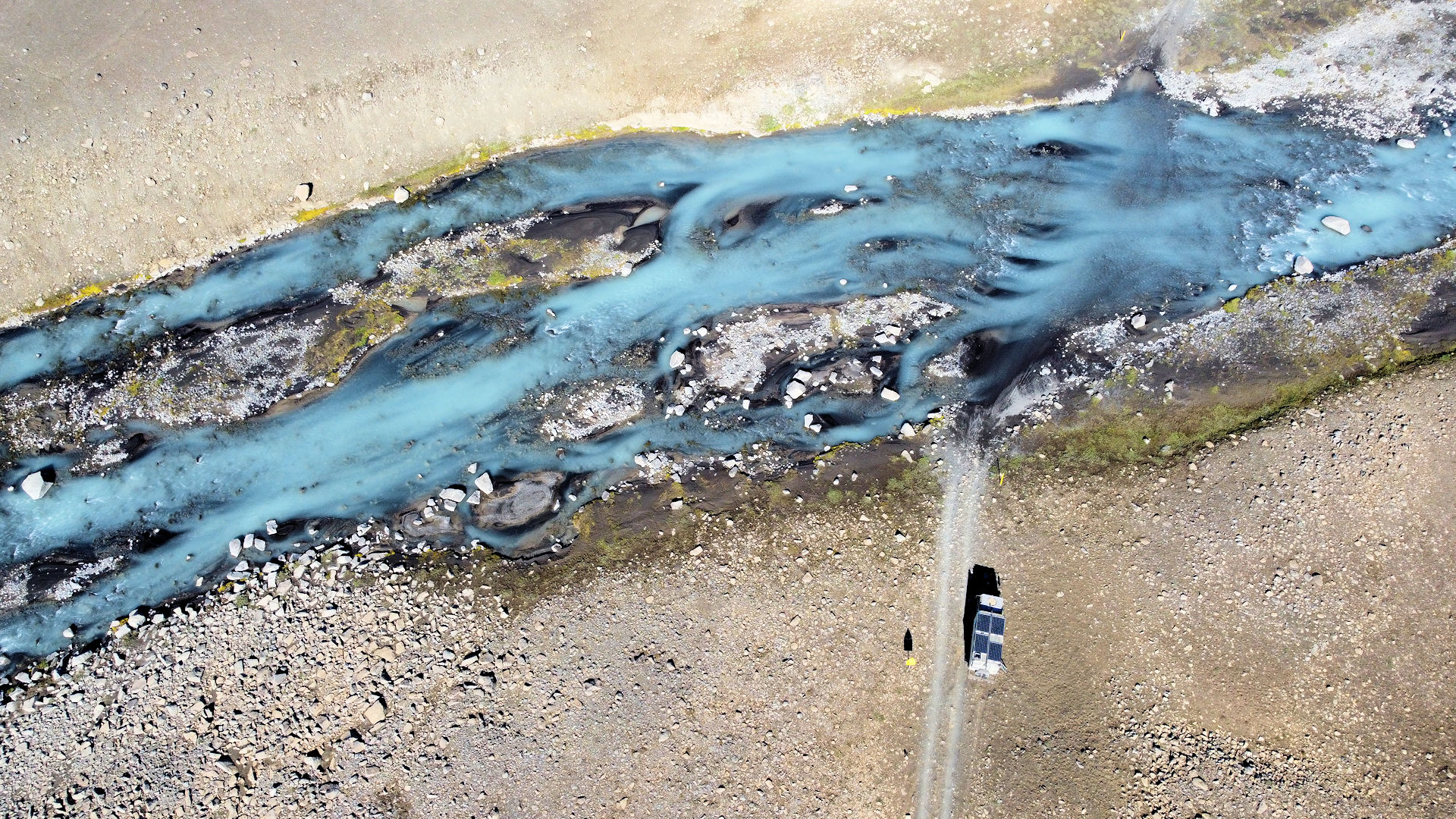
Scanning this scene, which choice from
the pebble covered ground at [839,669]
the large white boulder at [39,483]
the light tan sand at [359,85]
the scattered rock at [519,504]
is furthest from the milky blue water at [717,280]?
the pebble covered ground at [839,669]

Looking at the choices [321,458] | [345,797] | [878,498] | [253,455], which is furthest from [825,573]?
[253,455]

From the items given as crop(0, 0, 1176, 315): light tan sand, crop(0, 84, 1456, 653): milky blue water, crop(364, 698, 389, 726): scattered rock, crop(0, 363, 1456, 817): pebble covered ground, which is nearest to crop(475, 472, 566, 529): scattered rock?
crop(0, 84, 1456, 653): milky blue water

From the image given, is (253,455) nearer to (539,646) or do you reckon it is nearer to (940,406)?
(539,646)

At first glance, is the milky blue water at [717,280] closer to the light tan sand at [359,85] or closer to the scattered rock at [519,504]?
the scattered rock at [519,504]

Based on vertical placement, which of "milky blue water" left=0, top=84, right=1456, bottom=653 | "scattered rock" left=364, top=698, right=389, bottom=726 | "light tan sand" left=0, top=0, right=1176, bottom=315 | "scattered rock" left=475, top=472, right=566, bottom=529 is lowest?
"scattered rock" left=364, top=698, right=389, bottom=726

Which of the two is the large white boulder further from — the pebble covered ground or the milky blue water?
the pebble covered ground
